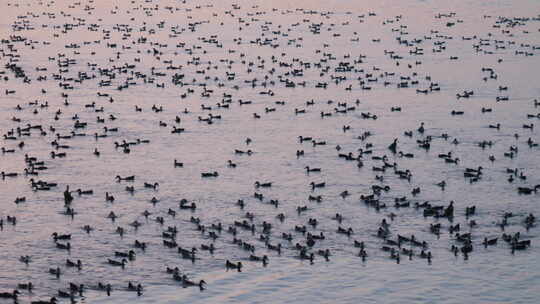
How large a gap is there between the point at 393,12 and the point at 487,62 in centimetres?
5907

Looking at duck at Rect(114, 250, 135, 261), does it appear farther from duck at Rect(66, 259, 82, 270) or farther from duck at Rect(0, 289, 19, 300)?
duck at Rect(0, 289, 19, 300)

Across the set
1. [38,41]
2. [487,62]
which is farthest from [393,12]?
[38,41]

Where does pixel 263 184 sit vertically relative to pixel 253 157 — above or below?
below

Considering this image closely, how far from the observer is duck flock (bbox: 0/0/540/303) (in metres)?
→ 41.9

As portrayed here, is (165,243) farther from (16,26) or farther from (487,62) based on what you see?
(16,26)

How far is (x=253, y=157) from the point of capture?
6025 cm

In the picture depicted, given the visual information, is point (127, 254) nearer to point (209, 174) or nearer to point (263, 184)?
point (263, 184)

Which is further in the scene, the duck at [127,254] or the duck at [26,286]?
the duck at [127,254]

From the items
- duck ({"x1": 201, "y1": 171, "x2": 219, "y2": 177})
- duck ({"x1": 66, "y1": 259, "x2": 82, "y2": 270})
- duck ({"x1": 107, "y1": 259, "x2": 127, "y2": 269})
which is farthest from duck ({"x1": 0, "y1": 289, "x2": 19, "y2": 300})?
duck ({"x1": 201, "y1": 171, "x2": 219, "y2": 177})

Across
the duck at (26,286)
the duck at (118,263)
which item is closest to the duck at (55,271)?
the duck at (26,286)

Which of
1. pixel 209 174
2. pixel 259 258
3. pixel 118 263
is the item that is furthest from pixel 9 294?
pixel 209 174

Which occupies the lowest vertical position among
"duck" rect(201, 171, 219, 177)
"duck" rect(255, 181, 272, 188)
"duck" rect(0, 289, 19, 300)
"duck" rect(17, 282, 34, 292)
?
"duck" rect(0, 289, 19, 300)

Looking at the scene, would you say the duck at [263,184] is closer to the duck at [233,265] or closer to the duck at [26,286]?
the duck at [233,265]

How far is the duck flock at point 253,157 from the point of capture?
41.9m
